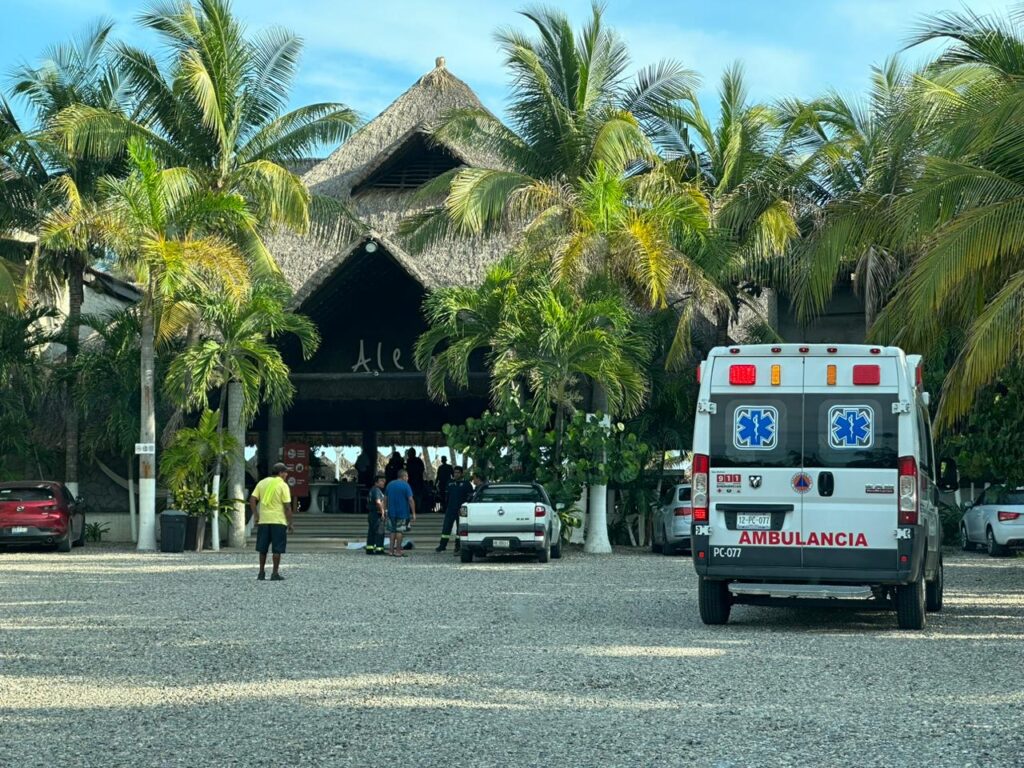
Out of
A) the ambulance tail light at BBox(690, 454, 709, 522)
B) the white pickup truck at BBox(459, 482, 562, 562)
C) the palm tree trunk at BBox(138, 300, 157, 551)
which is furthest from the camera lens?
the palm tree trunk at BBox(138, 300, 157, 551)

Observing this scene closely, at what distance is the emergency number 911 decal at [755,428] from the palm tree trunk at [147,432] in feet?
55.6

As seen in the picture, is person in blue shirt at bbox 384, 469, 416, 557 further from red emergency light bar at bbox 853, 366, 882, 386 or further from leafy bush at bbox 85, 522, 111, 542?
red emergency light bar at bbox 853, 366, 882, 386

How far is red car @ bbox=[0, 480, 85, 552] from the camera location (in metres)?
26.8

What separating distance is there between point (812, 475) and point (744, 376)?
1102 millimetres

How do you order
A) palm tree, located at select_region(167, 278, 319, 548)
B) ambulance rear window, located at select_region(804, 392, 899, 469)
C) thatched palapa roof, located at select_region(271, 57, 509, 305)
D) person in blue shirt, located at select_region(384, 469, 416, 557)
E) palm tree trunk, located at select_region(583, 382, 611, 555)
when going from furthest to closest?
thatched palapa roof, located at select_region(271, 57, 509, 305) < palm tree trunk, located at select_region(583, 382, 611, 555) < palm tree, located at select_region(167, 278, 319, 548) < person in blue shirt, located at select_region(384, 469, 416, 557) < ambulance rear window, located at select_region(804, 392, 899, 469)

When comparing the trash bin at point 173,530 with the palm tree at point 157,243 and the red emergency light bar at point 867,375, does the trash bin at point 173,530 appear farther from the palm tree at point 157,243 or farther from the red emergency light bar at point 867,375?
the red emergency light bar at point 867,375

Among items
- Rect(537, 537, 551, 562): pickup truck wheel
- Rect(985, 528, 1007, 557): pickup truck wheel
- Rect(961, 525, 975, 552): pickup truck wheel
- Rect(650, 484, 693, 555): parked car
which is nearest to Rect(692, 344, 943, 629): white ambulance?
Rect(537, 537, 551, 562): pickup truck wheel

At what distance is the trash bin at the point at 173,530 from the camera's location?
27.2m

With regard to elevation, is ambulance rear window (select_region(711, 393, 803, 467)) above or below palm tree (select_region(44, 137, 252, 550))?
below

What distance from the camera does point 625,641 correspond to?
483 inches

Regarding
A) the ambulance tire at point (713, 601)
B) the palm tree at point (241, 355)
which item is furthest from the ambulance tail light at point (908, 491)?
the palm tree at point (241, 355)

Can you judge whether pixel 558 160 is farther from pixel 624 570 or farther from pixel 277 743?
pixel 277 743

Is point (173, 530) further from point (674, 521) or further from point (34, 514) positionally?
point (674, 521)

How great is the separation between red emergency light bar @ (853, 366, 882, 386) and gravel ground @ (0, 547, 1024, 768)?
2321mm
